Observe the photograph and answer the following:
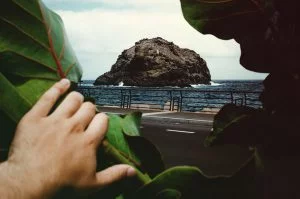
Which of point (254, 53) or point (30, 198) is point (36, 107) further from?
point (254, 53)

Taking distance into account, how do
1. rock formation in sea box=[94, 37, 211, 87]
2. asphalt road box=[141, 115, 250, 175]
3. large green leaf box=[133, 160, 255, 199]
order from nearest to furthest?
large green leaf box=[133, 160, 255, 199] → asphalt road box=[141, 115, 250, 175] → rock formation in sea box=[94, 37, 211, 87]

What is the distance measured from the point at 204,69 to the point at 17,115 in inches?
2508

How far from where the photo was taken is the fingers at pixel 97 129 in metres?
0.47

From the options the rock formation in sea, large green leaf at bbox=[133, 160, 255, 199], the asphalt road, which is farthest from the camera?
the rock formation in sea

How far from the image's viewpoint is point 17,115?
0.47m

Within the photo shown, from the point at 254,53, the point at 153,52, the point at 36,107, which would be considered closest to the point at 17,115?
the point at 36,107

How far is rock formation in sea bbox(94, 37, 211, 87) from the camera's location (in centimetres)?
5200

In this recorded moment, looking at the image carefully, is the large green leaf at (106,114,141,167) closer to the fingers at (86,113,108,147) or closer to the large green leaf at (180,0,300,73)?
the fingers at (86,113,108,147)

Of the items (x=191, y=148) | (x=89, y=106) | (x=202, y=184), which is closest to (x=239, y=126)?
(x=202, y=184)

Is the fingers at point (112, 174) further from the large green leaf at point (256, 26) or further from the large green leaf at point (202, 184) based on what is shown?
the large green leaf at point (256, 26)

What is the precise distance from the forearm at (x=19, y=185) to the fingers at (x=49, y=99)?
0.07 metres

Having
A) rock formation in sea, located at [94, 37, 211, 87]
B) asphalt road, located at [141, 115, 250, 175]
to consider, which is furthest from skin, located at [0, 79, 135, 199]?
rock formation in sea, located at [94, 37, 211, 87]

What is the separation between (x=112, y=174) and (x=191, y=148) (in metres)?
9.27

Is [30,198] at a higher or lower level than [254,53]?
lower
